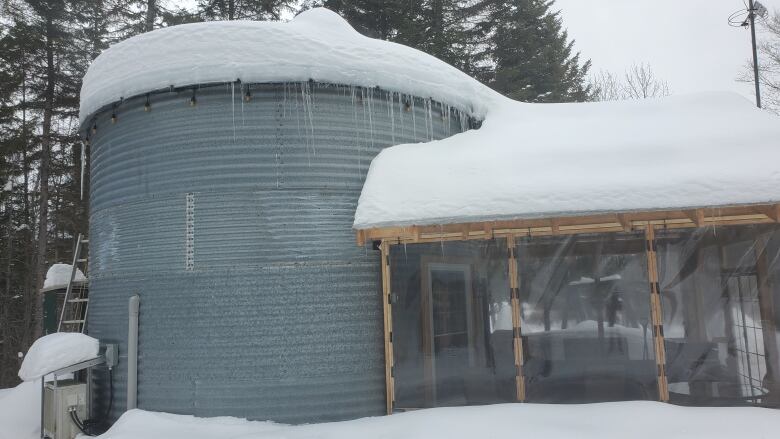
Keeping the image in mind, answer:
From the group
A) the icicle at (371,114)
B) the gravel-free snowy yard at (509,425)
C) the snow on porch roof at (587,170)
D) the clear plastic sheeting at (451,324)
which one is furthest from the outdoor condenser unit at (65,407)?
the icicle at (371,114)

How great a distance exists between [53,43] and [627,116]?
16.9 metres

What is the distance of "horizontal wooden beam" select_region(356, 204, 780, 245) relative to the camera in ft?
18.3

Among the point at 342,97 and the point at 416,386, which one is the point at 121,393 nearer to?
the point at 416,386

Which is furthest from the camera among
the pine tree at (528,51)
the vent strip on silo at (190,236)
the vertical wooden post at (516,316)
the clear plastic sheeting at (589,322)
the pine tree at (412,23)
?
the pine tree at (528,51)

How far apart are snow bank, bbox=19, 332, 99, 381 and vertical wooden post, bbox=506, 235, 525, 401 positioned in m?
5.10

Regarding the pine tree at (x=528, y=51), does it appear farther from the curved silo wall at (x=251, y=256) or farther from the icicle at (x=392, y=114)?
the curved silo wall at (x=251, y=256)

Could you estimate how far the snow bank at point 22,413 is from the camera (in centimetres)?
835

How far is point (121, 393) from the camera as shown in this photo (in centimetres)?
655

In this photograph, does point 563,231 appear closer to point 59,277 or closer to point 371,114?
point 371,114

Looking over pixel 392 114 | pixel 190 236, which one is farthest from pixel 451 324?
pixel 190 236

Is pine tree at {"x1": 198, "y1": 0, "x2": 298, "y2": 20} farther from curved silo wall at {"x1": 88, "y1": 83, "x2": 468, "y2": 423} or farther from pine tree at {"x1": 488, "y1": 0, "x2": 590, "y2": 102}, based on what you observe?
curved silo wall at {"x1": 88, "y1": 83, "x2": 468, "y2": 423}

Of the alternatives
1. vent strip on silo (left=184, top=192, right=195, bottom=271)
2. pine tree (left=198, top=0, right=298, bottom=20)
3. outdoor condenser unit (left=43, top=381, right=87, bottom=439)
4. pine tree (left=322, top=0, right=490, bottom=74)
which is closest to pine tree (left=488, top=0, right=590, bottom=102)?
pine tree (left=322, top=0, right=490, bottom=74)

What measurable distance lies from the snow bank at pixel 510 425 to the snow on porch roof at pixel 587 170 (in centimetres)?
200

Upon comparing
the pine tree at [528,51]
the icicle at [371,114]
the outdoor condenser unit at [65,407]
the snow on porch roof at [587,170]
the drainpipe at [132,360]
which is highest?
the pine tree at [528,51]
